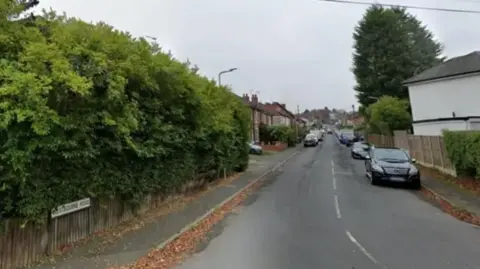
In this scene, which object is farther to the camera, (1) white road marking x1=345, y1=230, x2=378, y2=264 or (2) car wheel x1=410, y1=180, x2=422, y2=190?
(2) car wheel x1=410, y1=180, x2=422, y2=190

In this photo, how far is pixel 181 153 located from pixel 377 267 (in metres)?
7.58

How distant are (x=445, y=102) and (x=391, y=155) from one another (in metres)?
13.3

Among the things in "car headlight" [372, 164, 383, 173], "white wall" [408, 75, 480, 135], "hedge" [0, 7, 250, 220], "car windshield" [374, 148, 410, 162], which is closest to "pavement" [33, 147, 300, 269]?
"hedge" [0, 7, 250, 220]

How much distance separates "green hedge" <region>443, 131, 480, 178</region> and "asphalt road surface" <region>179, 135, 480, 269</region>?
2.60 metres

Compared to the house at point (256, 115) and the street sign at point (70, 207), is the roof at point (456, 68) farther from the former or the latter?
the street sign at point (70, 207)

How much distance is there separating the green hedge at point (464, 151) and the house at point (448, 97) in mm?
7972

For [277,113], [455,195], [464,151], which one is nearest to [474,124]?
[464,151]

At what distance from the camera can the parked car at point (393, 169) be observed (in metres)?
16.0

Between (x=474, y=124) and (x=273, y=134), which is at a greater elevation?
(x=273, y=134)

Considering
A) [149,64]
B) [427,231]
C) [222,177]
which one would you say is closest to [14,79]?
[149,64]

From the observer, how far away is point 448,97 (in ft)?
90.1

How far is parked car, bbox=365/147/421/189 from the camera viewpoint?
52.5 ft

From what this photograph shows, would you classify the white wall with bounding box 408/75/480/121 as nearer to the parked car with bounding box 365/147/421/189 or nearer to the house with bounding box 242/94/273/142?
the parked car with bounding box 365/147/421/189

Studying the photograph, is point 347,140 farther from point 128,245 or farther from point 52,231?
point 52,231
